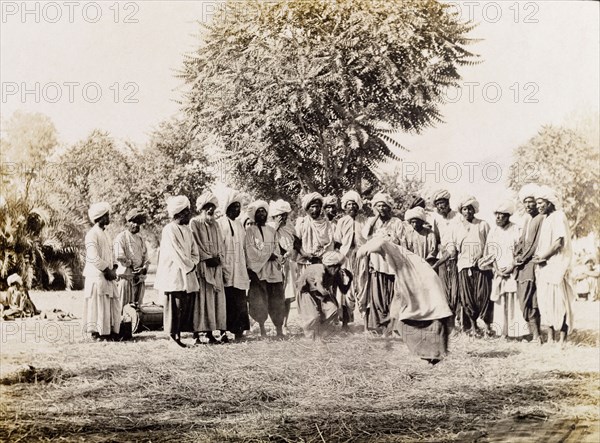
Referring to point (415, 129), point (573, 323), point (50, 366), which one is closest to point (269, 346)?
point (50, 366)

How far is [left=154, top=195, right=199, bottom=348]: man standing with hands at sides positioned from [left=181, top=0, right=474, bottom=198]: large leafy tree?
22.0 inches

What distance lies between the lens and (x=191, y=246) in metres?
5.24

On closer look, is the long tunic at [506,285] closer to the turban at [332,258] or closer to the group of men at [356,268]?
the group of men at [356,268]

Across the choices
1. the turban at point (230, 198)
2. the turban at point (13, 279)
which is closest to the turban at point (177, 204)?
the turban at point (230, 198)

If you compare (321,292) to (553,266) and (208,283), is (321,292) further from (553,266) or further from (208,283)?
(553,266)

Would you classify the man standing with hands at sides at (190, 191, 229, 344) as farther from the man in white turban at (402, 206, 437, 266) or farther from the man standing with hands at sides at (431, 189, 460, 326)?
the man standing with hands at sides at (431, 189, 460, 326)

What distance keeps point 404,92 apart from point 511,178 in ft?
3.45

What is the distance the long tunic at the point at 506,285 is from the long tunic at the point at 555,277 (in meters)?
0.18

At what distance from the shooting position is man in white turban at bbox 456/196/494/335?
17.8ft

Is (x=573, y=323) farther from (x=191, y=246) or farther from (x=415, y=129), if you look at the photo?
(x=191, y=246)

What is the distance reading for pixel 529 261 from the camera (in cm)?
541

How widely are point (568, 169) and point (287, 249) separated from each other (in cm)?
227

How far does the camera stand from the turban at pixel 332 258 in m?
5.39

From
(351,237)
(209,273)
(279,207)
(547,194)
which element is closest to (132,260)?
(209,273)
